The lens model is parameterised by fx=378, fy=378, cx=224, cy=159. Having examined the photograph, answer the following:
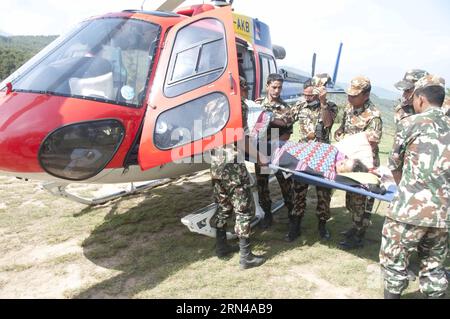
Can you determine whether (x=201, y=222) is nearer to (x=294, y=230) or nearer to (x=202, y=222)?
(x=202, y=222)

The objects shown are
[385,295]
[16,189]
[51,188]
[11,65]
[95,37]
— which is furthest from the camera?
[11,65]

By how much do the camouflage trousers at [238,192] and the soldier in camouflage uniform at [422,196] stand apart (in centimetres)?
125

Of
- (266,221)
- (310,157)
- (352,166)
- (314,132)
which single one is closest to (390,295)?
(352,166)

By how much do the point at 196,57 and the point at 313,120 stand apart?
1.53m

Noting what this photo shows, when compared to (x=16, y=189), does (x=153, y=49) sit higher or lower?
higher

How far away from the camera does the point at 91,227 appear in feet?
15.8

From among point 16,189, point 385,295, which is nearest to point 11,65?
point 16,189

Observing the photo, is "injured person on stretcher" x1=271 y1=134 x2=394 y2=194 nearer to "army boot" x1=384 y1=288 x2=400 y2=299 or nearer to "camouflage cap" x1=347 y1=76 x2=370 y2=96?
"camouflage cap" x1=347 y1=76 x2=370 y2=96

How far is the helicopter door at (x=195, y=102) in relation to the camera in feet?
11.0

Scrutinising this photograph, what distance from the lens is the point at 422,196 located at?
265 cm

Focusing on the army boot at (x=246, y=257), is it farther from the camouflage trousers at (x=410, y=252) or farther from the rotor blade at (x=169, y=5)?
the rotor blade at (x=169, y=5)

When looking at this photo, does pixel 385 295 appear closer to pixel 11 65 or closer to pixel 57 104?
pixel 57 104

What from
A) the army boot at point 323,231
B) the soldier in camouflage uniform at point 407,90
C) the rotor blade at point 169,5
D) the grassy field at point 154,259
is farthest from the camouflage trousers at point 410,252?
the rotor blade at point 169,5

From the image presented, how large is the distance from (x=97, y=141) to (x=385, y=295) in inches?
105
